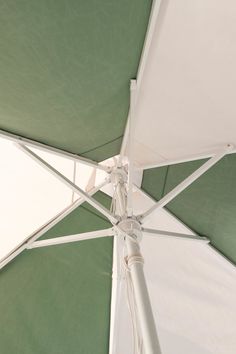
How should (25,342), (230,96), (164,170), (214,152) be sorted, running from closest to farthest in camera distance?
(230,96) → (214,152) → (25,342) → (164,170)

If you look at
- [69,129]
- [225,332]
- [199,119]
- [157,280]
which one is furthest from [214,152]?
[225,332]

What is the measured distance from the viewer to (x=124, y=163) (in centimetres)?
247

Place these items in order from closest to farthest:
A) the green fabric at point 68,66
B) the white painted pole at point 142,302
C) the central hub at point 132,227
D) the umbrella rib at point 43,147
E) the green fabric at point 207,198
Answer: the white painted pole at point 142,302
the green fabric at point 68,66
the central hub at point 132,227
the umbrella rib at point 43,147
the green fabric at point 207,198

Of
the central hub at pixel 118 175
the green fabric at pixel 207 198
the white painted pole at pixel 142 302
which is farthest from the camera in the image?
the green fabric at pixel 207 198

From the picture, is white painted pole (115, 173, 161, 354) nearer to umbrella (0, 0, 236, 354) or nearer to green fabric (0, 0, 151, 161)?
umbrella (0, 0, 236, 354)

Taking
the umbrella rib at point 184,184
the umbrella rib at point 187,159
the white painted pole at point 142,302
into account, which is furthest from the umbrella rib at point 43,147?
the white painted pole at point 142,302

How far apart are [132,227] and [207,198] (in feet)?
3.13

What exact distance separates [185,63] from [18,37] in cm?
75

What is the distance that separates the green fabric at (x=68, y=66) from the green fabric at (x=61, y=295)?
83 centimetres

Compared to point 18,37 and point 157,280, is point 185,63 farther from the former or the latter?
point 157,280

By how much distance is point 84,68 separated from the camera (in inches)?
64.8

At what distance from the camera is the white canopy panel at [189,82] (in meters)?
1.45

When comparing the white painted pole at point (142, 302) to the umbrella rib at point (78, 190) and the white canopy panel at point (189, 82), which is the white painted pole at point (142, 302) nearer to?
the umbrella rib at point (78, 190)

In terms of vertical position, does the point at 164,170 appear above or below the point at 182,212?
above
